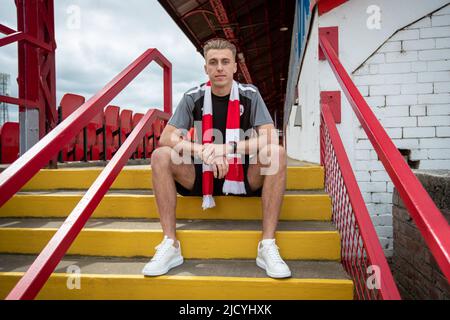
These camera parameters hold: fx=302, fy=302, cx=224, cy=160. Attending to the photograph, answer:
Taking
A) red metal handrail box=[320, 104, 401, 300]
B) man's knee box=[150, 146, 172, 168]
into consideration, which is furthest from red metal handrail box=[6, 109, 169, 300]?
red metal handrail box=[320, 104, 401, 300]

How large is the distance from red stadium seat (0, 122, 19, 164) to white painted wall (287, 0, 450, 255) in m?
5.10

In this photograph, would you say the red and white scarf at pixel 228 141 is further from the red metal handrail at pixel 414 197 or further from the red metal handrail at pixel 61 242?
the red metal handrail at pixel 414 197

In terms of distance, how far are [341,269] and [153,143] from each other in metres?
5.78

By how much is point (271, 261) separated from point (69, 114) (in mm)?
4087

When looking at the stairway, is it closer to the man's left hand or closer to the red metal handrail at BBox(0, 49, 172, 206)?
the man's left hand

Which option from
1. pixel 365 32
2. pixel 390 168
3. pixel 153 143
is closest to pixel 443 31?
pixel 365 32

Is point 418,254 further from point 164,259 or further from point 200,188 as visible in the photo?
point 164,259

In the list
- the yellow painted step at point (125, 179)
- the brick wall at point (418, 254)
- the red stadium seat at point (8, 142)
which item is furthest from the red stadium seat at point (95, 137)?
the brick wall at point (418, 254)

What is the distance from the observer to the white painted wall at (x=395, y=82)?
8.65 ft

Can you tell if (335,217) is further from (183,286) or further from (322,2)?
(322,2)

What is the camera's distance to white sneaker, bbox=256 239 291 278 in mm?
1564

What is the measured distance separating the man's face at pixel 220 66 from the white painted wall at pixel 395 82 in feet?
3.94

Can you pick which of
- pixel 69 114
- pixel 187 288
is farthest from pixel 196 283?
pixel 69 114

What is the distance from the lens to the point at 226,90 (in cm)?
208
